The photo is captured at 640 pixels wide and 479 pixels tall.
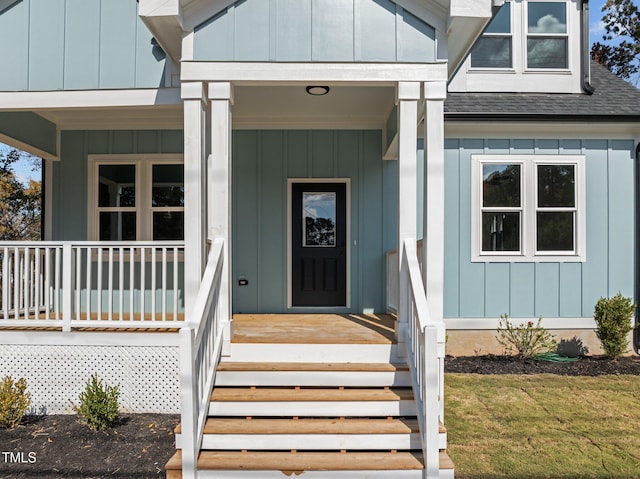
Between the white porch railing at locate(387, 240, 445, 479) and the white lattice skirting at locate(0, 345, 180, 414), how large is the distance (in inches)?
89.8

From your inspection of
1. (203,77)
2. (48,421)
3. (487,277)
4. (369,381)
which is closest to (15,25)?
(203,77)

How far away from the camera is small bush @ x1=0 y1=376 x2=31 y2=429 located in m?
4.02

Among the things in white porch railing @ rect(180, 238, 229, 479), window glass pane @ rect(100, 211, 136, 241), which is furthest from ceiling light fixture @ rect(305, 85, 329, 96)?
window glass pane @ rect(100, 211, 136, 241)

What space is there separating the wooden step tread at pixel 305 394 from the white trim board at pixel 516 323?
2.81 m

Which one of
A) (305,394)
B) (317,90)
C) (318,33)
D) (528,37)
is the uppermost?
(528,37)

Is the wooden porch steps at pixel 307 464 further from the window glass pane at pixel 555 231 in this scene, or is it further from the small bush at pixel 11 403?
the window glass pane at pixel 555 231

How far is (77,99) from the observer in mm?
4785

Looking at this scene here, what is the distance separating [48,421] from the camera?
171 inches

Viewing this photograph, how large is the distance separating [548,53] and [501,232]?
290cm

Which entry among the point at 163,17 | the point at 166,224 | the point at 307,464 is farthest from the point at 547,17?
the point at 307,464

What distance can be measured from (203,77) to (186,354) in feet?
7.69

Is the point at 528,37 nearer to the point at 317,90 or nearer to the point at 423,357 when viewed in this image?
the point at 317,90

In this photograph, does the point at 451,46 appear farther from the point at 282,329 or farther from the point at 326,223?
the point at 282,329

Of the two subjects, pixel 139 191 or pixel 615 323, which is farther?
pixel 139 191
